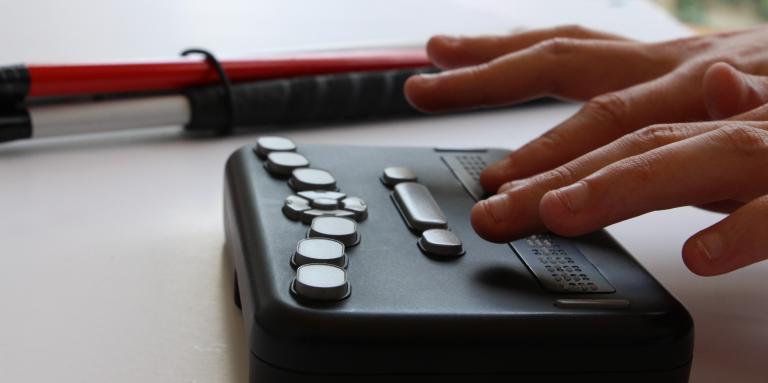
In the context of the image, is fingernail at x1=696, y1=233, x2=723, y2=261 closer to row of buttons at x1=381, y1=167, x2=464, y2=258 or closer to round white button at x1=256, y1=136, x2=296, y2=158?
Answer: row of buttons at x1=381, y1=167, x2=464, y2=258

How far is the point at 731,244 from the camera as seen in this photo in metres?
0.47

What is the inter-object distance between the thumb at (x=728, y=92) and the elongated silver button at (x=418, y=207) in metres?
0.19

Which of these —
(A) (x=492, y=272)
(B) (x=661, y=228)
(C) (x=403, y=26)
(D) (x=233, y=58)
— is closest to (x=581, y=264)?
(A) (x=492, y=272)

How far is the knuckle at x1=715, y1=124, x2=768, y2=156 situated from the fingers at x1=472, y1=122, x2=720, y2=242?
0.04m

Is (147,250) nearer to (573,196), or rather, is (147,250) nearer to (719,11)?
(573,196)

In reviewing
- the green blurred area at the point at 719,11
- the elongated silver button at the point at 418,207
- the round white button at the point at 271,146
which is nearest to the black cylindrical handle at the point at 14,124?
the round white button at the point at 271,146

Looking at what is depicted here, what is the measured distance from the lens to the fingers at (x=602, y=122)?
2.05 ft

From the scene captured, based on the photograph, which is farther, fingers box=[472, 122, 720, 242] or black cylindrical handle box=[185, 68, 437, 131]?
black cylindrical handle box=[185, 68, 437, 131]

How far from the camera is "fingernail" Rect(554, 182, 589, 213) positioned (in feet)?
1.57

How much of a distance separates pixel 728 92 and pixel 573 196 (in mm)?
180

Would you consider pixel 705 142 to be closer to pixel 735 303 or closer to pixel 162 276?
pixel 735 303

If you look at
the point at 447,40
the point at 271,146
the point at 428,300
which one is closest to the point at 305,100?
the point at 447,40

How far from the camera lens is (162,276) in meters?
0.56

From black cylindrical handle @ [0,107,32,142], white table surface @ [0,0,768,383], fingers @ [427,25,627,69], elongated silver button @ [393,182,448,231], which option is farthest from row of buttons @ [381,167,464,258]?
black cylindrical handle @ [0,107,32,142]
